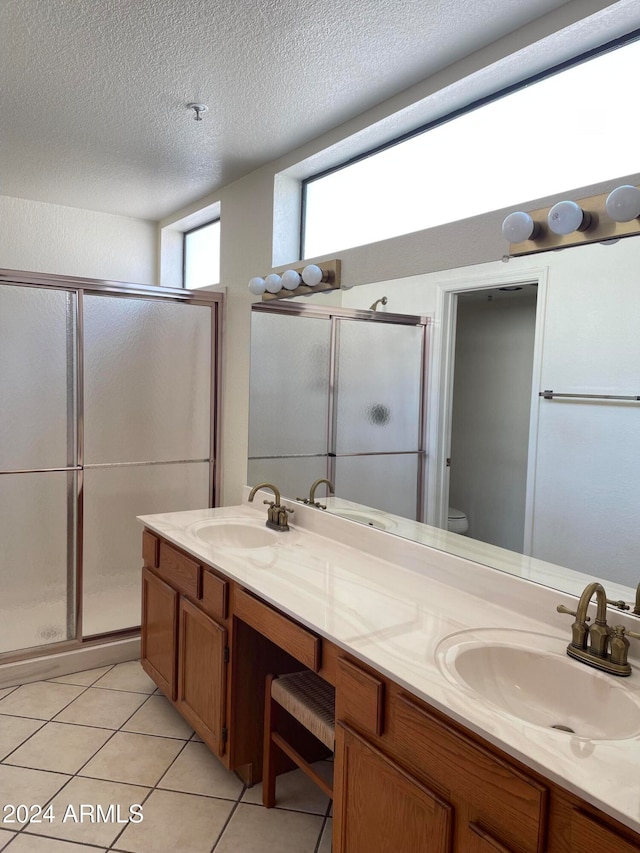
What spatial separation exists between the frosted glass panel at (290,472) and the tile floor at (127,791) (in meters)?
1.07

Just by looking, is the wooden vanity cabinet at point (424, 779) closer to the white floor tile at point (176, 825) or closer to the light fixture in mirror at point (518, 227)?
the white floor tile at point (176, 825)

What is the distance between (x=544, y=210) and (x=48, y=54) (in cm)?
165

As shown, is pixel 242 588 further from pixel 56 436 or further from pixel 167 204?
pixel 167 204

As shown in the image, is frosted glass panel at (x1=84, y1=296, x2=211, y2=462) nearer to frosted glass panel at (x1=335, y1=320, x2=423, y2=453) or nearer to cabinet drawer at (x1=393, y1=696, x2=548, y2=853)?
frosted glass panel at (x1=335, y1=320, x2=423, y2=453)

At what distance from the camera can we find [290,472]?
8.98 feet

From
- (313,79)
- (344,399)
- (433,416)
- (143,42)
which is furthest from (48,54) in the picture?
(433,416)

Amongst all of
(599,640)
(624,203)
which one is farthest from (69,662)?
(624,203)

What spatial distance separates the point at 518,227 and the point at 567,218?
0.42 feet

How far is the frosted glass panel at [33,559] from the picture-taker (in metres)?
2.82

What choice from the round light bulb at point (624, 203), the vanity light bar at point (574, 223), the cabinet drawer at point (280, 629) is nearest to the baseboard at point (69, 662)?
the cabinet drawer at point (280, 629)

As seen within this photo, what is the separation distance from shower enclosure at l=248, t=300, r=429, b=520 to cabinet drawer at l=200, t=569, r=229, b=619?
616mm

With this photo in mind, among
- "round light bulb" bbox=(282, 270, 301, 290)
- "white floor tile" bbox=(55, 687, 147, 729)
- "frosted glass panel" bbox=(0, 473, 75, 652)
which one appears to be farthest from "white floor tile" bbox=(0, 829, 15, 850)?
"round light bulb" bbox=(282, 270, 301, 290)

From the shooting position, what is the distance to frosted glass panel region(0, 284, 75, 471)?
2738mm

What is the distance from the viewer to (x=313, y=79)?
2074mm
